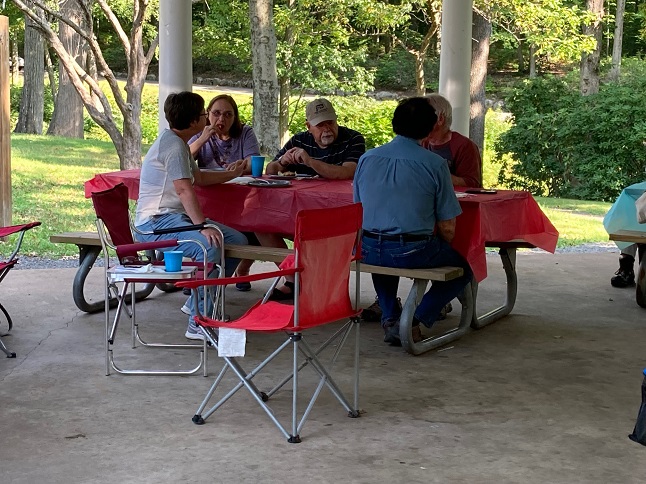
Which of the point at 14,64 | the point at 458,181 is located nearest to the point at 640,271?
the point at 458,181

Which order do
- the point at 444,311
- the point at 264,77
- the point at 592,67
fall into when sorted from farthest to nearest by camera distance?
the point at 592,67 → the point at 264,77 → the point at 444,311

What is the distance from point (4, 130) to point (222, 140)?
278cm

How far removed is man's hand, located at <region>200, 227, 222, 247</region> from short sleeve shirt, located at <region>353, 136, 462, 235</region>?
81 cm

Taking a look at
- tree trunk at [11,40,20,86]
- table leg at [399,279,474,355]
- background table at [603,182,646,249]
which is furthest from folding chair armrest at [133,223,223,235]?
tree trunk at [11,40,20,86]

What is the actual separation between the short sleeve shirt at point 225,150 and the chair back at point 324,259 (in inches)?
104

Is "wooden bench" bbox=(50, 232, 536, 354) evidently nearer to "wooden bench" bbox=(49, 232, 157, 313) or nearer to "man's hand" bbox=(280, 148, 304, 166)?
"wooden bench" bbox=(49, 232, 157, 313)

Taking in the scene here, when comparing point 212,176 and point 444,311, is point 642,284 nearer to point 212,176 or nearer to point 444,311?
point 444,311

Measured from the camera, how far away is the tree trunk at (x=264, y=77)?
556 inches

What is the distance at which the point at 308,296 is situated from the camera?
13.1ft

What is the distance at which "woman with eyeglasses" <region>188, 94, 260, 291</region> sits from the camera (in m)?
6.66

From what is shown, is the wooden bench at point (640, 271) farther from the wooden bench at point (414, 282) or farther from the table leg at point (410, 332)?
the table leg at point (410, 332)

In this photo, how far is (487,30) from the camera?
686 inches

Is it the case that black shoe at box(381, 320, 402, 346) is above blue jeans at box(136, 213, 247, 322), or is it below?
below

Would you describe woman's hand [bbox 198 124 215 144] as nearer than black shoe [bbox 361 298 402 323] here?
No
